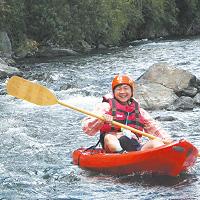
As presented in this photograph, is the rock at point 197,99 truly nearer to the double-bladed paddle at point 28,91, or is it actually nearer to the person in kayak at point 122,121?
the person in kayak at point 122,121

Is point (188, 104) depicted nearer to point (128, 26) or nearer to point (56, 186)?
point (56, 186)

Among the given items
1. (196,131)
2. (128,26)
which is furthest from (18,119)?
(128,26)

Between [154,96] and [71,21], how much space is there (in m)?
14.2

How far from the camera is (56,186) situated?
5.89 metres

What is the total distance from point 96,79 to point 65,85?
1.36 meters

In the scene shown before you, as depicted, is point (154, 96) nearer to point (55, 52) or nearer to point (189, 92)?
point (189, 92)

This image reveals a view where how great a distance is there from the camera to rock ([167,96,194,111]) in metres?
10.3

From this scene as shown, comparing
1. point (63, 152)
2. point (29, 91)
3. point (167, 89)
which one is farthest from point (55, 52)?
point (29, 91)

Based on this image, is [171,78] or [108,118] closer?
[108,118]

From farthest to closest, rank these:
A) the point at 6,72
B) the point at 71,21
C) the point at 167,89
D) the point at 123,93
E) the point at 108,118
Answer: the point at 71,21
the point at 6,72
the point at 167,89
the point at 123,93
the point at 108,118

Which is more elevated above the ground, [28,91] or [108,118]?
[28,91]

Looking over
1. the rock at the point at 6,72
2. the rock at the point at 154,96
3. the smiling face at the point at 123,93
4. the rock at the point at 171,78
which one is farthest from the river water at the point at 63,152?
the rock at the point at 171,78

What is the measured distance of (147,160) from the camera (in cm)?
588

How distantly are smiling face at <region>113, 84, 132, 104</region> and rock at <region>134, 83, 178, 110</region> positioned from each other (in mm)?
4023
